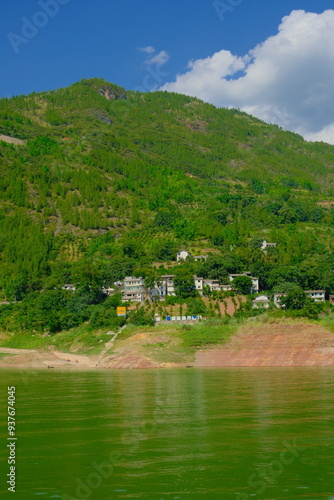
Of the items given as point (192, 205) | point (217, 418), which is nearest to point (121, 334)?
point (217, 418)

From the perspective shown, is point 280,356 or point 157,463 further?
point 280,356

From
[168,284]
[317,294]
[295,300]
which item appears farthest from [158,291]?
[295,300]

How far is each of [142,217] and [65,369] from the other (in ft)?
324

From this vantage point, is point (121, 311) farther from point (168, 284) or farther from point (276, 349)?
point (276, 349)

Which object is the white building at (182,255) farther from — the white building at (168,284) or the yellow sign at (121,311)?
the yellow sign at (121,311)

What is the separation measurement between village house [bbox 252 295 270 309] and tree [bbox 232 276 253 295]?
12.1 ft

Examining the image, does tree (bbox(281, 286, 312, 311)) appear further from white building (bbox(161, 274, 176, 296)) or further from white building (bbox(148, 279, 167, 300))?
white building (bbox(148, 279, 167, 300))

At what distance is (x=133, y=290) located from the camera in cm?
10381

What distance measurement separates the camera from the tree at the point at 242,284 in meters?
99.2

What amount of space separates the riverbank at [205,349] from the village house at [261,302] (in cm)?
1483

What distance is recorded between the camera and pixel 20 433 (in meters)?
26.3

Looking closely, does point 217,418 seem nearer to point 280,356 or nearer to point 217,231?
point 280,356

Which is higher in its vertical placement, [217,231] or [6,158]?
[6,158]

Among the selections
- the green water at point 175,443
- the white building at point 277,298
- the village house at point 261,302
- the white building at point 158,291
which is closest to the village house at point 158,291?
the white building at point 158,291
